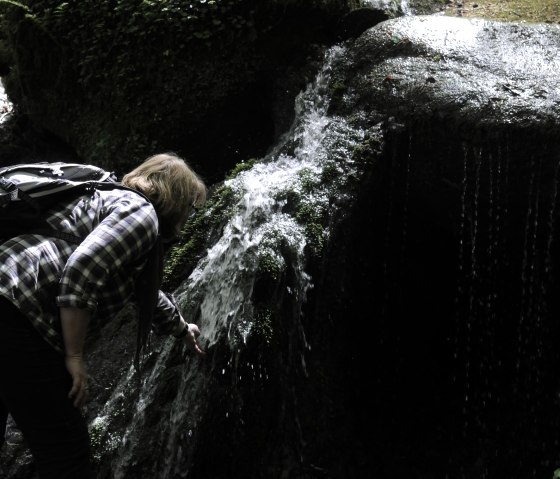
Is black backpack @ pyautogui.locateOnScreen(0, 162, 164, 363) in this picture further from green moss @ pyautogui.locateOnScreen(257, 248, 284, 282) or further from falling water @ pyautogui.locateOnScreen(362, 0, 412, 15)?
falling water @ pyautogui.locateOnScreen(362, 0, 412, 15)

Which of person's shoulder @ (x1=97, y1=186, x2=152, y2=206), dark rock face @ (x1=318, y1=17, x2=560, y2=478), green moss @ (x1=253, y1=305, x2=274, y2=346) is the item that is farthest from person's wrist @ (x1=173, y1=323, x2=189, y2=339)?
dark rock face @ (x1=318, y1=17, x2=560, y2=478)

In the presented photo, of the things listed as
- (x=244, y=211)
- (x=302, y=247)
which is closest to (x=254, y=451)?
(x=302, y=247)

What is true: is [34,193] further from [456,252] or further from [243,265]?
[456,252]

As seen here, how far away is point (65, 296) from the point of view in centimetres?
253

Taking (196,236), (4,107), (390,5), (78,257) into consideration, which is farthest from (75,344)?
(4,107)

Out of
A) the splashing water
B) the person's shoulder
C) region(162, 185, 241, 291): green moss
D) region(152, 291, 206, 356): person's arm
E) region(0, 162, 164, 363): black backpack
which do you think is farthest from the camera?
region(162, 185, 241, 291): green moss

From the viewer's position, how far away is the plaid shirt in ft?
8.33

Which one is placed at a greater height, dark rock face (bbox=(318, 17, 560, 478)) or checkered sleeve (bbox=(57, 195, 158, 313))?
checkered sleeve (bbox=(57, 195, 158, 313))

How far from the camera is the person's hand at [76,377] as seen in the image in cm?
268

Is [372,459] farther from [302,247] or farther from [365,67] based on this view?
[365,67]

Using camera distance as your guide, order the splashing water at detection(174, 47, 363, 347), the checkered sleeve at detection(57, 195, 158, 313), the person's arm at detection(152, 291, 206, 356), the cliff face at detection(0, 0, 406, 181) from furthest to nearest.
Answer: the cliff face at detection(0, 0, 406, 181) → the splashing water at detection(174, 47, 363, 347) → the person's arm at detection(152, 291, 206, 356) → the checkered sleeve at detection(57, 195, 158, 313)

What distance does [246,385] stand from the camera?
393cm

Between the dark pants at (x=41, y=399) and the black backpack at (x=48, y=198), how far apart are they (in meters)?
0.33

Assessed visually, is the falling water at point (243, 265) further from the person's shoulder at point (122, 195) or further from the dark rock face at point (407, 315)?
the person's shoulder at point (122, 195)
